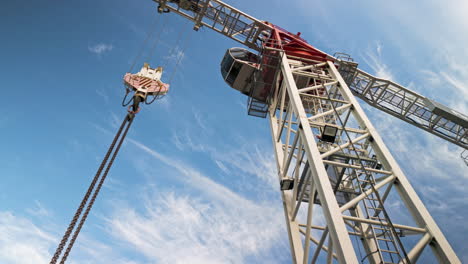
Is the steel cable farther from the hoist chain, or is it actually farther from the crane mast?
the crane mast

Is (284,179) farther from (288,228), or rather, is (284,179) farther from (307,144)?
(307,144)

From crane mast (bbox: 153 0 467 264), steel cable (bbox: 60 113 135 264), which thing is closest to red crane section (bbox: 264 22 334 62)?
crane mast (bbox: 153 0 467 264)

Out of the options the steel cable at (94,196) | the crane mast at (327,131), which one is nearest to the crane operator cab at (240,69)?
the crane mast at (327,131)

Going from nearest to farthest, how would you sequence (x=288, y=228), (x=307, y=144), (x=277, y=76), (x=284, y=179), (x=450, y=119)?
1. (x=307, y=144)
2. (x=288, y=228)
3. (x=284, y=179)
4. (x=277, y=76)
5. (x=450, y=119)

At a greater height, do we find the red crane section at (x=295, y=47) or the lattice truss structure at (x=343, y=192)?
the red crane section at (x=295, y=47)

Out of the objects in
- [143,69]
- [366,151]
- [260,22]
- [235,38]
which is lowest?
[143,69]

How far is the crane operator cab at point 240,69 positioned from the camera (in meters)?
14.3

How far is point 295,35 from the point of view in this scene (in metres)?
14.6

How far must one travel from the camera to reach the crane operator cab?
14297 mm

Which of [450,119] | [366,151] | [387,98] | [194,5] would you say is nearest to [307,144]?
[366,151]

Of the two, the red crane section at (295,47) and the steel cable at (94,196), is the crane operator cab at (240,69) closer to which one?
the red crane section at (295,47)

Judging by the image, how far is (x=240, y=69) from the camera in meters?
14.4

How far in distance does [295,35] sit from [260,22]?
199cm

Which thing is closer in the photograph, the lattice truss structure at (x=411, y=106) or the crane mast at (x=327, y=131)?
the crane mast at (x=327, y=131)
